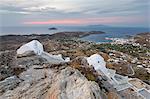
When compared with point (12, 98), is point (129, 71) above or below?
below

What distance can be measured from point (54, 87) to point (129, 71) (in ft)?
76.6

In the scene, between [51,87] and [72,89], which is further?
[51,87]

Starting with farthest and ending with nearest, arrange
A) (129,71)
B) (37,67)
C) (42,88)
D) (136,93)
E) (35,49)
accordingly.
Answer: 1. (129,71)
2. (35,49)
3. (136,93)
4. (37,67)
5. (42,88)

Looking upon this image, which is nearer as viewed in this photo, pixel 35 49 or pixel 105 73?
pixel 105 73

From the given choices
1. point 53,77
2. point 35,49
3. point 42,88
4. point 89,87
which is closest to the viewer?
point 89,87

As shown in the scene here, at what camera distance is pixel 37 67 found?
15.8 metres

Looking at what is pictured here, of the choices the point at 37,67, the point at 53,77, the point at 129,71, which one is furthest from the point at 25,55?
the point at 129,71

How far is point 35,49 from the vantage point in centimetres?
2198

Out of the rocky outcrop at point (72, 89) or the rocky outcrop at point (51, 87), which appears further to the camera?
the rocky outcrop at point (51, 87)

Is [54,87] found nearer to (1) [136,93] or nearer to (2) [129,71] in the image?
(1) [136,93]

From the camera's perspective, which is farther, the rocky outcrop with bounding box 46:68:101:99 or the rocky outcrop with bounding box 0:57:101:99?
the rocky outcrop with bounding box 0:57:101:99

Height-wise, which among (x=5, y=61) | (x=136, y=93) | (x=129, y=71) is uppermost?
(x=5, y=61)

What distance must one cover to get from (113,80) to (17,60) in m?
7.42

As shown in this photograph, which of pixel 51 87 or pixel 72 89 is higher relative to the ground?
pixel 72 89
